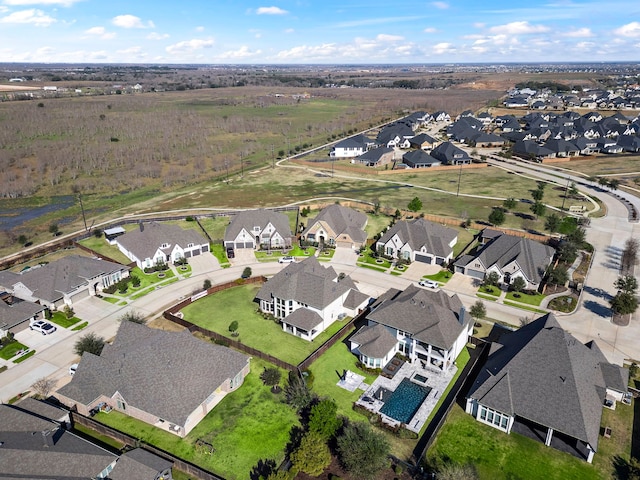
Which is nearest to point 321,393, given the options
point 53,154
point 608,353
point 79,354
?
point 79,354

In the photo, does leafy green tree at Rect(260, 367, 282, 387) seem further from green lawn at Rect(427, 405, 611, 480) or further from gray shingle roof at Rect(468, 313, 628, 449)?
gray shingle roof at Rect(468, 313, 628, 449)

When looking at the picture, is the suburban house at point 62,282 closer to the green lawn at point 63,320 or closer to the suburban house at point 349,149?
the green lawn at point 63,320

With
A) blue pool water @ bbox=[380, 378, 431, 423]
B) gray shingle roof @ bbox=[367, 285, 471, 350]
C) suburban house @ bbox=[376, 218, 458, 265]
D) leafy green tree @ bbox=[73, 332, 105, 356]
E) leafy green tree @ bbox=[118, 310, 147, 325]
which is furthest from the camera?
suburban house @ bbox=[376, 218, 458, 265]

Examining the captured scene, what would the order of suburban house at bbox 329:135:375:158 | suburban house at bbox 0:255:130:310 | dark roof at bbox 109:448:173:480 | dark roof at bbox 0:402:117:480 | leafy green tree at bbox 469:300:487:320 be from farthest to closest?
suburban house at bbox 329:135:375:158 → suburban house at bbox 0:255:130:310 → leafy green tree at bbox 469:300:487:320 → dark roof at bbox 109:448:173:480 → dark roof at bbox 0:402:117:480

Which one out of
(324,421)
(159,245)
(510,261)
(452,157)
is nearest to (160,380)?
(324,421)

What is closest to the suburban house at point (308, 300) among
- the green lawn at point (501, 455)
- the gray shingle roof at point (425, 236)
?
the gray shingle roof at point (425, 236)

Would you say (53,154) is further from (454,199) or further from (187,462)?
(187,462)

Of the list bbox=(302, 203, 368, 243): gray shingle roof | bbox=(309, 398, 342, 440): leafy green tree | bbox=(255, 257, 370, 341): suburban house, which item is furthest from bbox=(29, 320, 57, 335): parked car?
bbox=(302, 203, 368, 243): gray shingle roof
